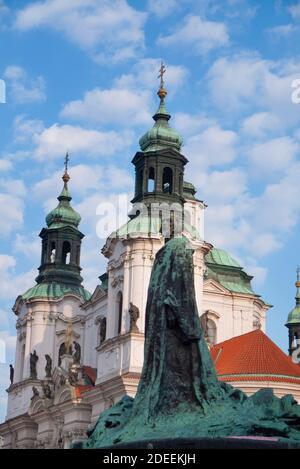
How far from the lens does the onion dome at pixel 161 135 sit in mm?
48000

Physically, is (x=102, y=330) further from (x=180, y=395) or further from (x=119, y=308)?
(x=180, y=395)

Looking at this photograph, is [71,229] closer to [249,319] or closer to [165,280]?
[249,319]

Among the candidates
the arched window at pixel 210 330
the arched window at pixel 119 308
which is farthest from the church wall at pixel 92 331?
the arched window at pixel 210 330

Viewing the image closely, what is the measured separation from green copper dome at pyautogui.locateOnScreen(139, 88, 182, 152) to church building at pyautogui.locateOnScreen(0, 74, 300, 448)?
0.06 meters

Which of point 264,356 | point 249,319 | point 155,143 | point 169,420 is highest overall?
point 155,143

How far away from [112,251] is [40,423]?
1109 cm

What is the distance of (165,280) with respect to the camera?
577 inches

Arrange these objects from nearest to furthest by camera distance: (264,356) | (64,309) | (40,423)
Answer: (264,356), (40,423), (64,309)

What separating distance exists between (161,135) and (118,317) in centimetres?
994

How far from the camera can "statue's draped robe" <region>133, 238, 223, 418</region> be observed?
1395 cm

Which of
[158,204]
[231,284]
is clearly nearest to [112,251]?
[158,204]

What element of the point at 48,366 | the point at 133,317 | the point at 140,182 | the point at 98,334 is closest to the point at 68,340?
the point at 48,366

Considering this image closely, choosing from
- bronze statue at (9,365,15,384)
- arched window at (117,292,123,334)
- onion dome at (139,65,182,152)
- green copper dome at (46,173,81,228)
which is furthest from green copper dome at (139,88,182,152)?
bronze statue at (9,365,15,384)

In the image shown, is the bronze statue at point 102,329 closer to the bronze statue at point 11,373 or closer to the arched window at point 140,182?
the arched window at point 140,182
